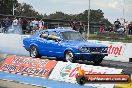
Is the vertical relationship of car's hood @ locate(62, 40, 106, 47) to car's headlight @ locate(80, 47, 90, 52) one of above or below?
above

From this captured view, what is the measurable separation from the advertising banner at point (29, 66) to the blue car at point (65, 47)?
10.2 feet

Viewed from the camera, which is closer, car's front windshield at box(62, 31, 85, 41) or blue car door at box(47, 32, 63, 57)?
blue car door at box(47, 32, 63, 57)

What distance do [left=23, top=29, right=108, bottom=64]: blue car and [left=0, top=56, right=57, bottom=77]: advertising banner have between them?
3096 millimetres

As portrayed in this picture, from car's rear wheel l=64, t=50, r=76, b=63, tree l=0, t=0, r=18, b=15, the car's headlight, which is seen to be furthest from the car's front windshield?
tree l=0, t=0, r=18, b=15

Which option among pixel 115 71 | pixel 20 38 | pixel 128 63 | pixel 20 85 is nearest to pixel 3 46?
pixel 20 38

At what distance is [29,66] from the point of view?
12.7 m

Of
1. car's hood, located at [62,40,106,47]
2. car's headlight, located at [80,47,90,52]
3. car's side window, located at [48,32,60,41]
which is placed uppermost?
car's side window, located at [48,32,60,41]

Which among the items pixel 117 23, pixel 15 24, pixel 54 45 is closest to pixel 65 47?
pixel 54 45

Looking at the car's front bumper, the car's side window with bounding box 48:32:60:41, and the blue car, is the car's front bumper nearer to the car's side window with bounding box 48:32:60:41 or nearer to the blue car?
the blue car

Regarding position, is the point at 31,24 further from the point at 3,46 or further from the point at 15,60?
the point at 15,60

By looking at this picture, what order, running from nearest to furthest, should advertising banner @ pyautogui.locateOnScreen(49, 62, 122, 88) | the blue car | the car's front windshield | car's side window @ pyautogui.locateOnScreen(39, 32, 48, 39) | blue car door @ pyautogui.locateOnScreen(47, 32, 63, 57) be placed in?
advertising banner @ pyautogui.locateOnScreen(49, 62, 122, 88), the blue car, blue car door @ pyautogui.locateOnScreen(47, 32, 63, 57), the car's front windshield, car's side window @ pyautogui.locateOnScreen(39, 32, 48, 39)

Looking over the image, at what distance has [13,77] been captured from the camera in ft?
40.2

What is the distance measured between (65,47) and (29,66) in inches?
140

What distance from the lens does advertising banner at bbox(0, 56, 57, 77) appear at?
39.5 feet
